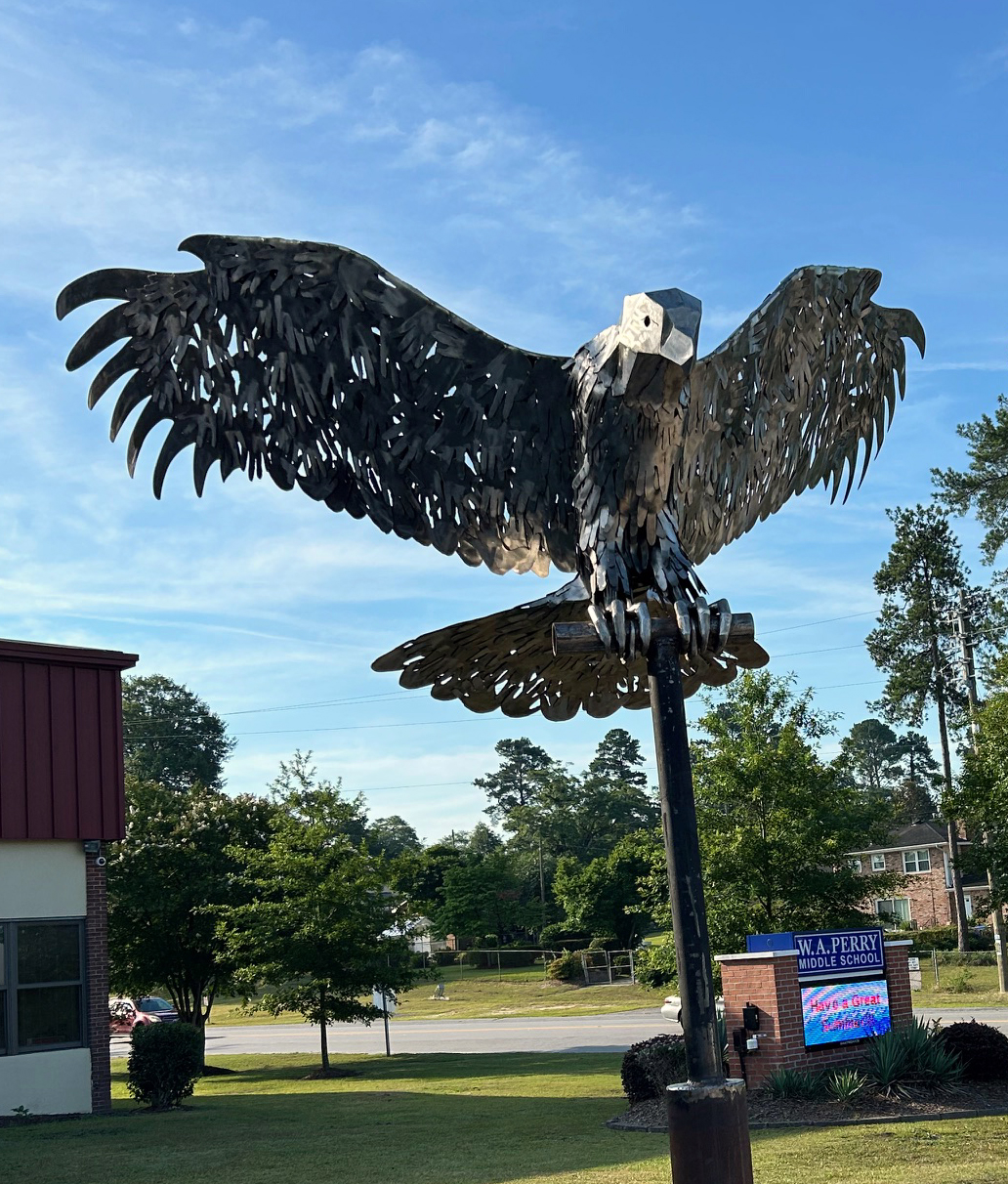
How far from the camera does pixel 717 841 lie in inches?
759

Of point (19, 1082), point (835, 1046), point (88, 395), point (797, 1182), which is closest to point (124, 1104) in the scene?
point (19, 1082)

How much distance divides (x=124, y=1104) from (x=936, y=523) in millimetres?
A: 39946

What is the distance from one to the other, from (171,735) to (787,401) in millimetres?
71847

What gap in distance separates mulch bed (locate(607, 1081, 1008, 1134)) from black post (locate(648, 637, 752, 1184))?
694 cm

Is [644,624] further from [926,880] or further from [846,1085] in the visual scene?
[926,880]

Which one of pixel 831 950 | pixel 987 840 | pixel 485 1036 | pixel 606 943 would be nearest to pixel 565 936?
pixel 606 943

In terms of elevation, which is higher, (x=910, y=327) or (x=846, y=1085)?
(x=910, y=327)

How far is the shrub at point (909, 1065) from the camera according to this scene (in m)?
12.6

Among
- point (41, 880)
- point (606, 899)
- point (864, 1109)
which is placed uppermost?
point (41, 880)

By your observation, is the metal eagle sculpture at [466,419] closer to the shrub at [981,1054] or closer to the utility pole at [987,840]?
the shrub at [981,1054]

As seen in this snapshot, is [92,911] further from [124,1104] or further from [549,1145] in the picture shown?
[549,1145]

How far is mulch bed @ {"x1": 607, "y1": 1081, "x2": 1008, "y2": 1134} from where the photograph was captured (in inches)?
466

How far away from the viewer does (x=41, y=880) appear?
634 inches

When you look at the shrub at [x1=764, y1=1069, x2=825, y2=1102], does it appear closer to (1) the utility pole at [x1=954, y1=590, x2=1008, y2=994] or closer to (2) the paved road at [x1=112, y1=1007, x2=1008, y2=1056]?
(2) the paved road at [x1=112, y1=1007, x2=1008, y2=1056]
